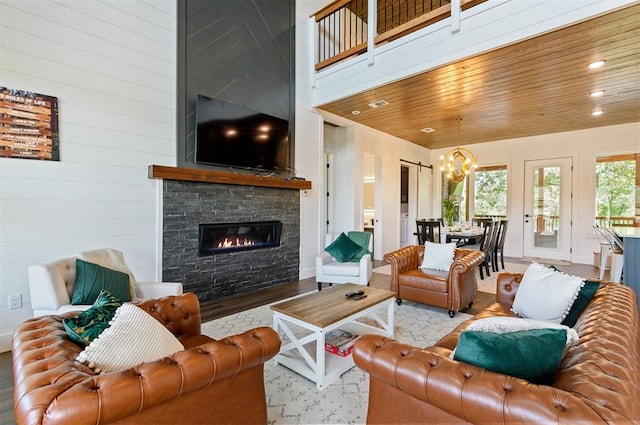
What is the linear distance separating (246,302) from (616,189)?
24.9 feet

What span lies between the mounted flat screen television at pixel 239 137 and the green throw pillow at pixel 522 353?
12.0ft

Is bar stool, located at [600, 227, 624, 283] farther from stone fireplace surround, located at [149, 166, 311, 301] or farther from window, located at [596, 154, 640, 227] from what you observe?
stone fireplace surround, located at [149, 166, 311, 301]

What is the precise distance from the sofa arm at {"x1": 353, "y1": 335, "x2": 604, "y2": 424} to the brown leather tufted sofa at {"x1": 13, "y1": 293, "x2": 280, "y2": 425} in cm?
49

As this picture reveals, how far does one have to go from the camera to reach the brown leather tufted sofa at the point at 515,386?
0.85m

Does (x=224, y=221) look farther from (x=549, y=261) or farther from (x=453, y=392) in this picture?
(x=549, y=261)

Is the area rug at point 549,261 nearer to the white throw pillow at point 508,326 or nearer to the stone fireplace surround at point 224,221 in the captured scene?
the stone fireplace surround at point 224,221

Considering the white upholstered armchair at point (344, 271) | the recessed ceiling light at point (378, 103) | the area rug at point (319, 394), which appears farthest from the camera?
the recessed ceiling light at point (378, 103)

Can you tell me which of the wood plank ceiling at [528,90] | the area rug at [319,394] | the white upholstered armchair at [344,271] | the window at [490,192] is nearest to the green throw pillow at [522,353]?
the area rug at [319,394]

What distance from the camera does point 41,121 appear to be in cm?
281

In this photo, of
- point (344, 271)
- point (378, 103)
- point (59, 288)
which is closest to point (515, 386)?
point (59, 288)

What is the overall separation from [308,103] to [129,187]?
10.2 ft

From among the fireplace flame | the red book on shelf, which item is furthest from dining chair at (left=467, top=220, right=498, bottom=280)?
the fireplace flame

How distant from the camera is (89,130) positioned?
3100 mm

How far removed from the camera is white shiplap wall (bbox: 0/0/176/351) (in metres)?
2.71
